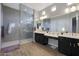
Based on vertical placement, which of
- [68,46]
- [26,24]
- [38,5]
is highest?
[38,5]

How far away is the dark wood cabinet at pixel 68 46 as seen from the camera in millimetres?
2482

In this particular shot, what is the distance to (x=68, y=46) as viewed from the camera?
2553 mm

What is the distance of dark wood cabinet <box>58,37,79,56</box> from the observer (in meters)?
2.48

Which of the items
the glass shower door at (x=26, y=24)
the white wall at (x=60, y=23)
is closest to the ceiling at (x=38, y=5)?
the glass shower door at (x=26, y=24)

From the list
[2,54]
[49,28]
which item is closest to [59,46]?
[49,28]

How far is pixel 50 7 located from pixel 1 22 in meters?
1.14

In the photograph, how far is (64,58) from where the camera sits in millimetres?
2607

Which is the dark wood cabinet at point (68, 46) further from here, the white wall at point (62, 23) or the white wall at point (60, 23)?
the white wall at point (62, 23)

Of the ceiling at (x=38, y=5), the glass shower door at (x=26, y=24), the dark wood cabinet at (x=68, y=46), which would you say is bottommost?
the dark wood cabinet at (x=68, y=46)

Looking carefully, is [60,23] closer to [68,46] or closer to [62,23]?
[62,23]

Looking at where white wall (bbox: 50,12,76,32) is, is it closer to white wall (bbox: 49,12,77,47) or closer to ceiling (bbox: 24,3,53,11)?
white wall (bbox: 49,12,77,47)

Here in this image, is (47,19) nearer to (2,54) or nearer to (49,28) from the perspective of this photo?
(49,28)

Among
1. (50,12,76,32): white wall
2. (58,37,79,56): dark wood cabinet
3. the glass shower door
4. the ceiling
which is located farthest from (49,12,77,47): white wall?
the glass shower door

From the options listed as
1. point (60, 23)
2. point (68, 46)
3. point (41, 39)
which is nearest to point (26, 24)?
point (41, 39)
